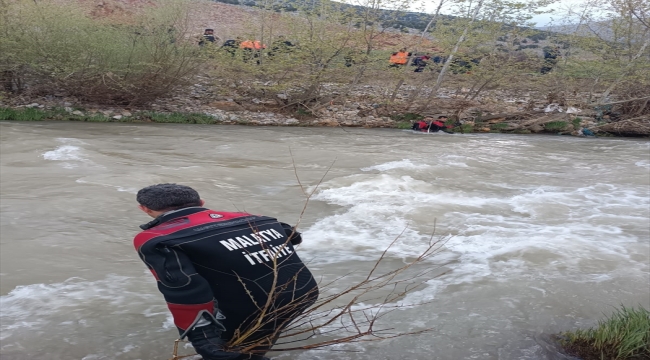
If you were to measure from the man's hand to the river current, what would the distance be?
47.7 inches

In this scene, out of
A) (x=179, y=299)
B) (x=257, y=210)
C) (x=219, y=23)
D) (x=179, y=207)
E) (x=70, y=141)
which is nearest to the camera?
(x=179, y=299)

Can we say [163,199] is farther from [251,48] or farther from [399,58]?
[399,58]

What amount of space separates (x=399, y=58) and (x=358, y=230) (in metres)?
11.9

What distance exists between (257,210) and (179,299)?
4.74 m

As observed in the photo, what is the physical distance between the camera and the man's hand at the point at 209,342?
2.47 meters

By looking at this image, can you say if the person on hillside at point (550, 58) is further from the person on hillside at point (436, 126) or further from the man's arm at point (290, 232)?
the man's arm at point (290, 232)

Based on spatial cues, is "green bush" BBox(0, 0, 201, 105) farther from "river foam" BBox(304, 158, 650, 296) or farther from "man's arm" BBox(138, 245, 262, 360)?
"man's arm" BBox(138, 245, 262, 360)

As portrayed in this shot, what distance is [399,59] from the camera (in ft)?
57.1

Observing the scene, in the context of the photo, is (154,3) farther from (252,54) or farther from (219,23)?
(219,23)

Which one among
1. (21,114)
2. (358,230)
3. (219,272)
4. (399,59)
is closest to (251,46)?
(399,59)

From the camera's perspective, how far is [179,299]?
2.44 meters

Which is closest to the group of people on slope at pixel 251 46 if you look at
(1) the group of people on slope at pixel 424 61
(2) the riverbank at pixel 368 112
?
(2) the riverbank at pixel 368 112

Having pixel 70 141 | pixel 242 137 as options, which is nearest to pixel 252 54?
pixel 242 137

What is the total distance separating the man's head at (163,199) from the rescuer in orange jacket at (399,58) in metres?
15.0
